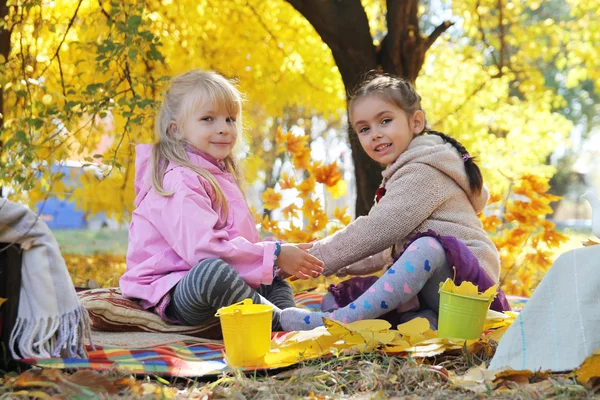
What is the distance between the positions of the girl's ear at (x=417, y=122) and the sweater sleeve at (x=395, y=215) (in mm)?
284

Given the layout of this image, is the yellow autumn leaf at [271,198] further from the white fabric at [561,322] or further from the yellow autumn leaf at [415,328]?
the white fabric at [561,322]

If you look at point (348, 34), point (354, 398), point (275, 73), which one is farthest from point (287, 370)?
point (275, 73)

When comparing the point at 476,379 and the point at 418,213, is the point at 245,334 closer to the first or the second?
the point at 476,379

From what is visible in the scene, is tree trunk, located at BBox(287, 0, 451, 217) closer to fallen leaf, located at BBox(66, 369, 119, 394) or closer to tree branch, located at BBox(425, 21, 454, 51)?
tree branch, located at BBox(425, 21, 454, 51)

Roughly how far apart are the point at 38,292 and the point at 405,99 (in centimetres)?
156

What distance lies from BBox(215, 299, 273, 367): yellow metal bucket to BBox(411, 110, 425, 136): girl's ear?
45.8 inches

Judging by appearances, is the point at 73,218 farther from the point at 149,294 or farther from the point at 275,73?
the point at 149,294

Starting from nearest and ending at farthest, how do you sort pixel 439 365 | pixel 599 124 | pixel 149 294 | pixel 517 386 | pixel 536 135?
pixel 517 386
pixel 439 365
pixel 149 294
pixel 536 135
pixel 599 124

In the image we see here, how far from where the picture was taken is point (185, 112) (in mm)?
2691

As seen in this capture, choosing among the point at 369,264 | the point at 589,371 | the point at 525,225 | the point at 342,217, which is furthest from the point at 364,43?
the point at 589,371

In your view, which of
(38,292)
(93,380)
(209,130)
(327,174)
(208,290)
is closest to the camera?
(93,380)

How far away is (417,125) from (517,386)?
1402 mm

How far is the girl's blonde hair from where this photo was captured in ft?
8.40

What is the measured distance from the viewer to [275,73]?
5.47 m
